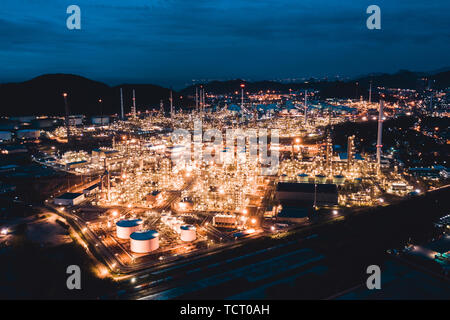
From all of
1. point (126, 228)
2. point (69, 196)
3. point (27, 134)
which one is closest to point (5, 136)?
point (27, 134)

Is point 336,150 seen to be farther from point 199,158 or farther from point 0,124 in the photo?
point 0,124

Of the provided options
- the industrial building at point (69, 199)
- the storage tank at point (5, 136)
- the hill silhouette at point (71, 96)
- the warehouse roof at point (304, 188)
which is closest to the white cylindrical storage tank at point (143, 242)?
the industrial building at point (69, 199)

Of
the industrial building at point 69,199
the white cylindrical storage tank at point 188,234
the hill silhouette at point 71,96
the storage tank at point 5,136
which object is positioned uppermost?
the hill silhouette at point 71,96

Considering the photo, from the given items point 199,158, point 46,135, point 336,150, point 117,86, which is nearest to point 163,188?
point 199,158

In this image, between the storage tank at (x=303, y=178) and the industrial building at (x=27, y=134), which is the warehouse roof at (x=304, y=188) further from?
the industrial building at (x=27, y=134)

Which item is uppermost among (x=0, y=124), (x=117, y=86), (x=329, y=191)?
(x=117, y=86)

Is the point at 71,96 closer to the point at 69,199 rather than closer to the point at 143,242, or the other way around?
the point at 69,199
